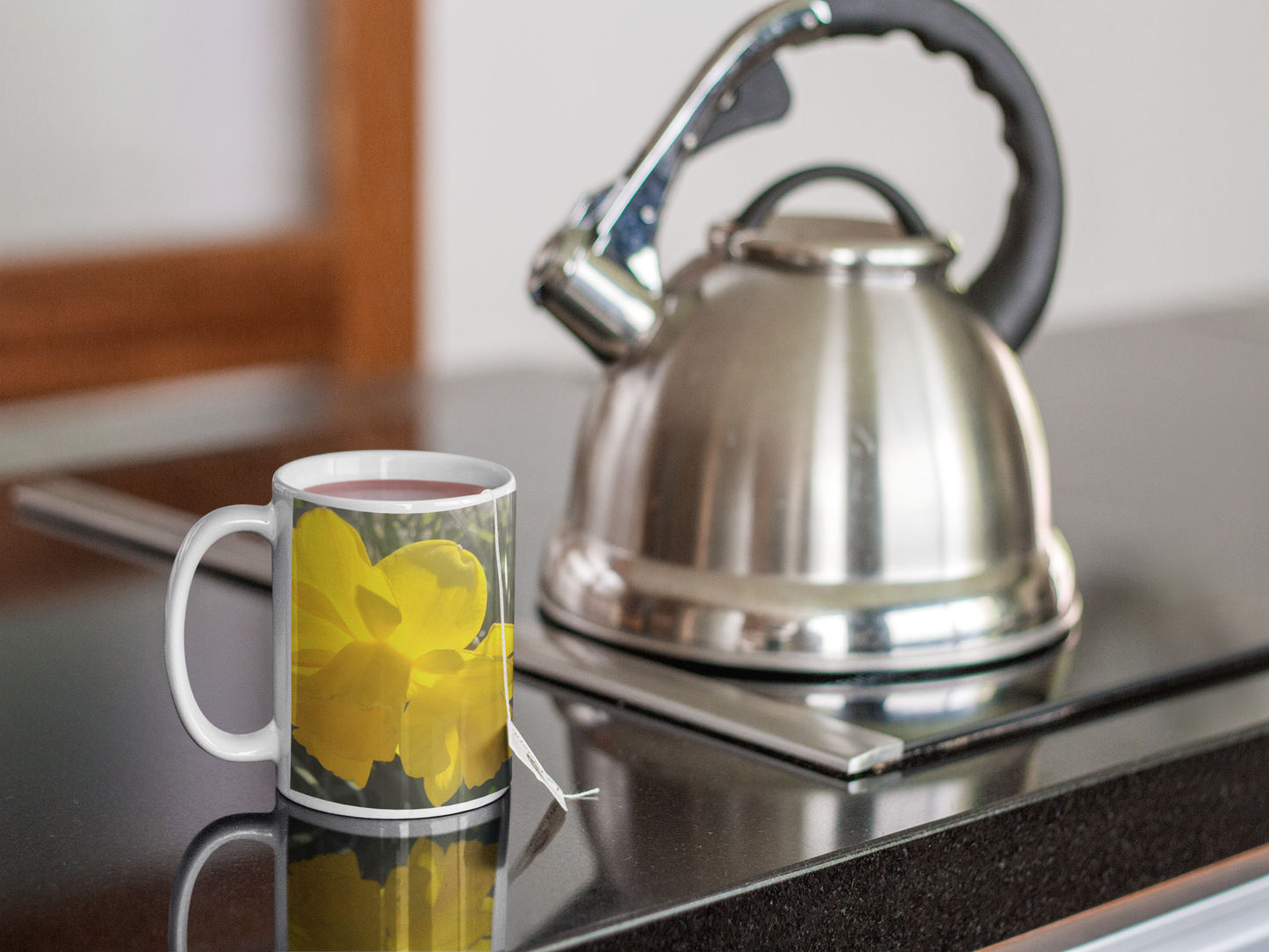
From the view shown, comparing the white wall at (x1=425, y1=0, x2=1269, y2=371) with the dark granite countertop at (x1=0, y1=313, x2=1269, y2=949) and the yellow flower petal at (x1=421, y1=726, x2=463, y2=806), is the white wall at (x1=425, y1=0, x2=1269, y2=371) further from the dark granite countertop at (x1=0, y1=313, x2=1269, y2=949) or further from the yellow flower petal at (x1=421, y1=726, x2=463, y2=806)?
the yellow flower petal at (x1=421, y1=726, x2=463, y2=806)

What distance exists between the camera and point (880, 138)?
144 inches

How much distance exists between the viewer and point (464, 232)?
3.03 m

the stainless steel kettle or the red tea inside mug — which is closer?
the red tea inside mug

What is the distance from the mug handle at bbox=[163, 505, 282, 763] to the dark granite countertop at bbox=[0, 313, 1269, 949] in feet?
0.06

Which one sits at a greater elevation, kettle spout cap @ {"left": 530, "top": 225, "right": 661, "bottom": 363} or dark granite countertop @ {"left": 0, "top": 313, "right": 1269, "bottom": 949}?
kettle spout cap @ {"left": 530, "top": 225, "right": 661, "bottom": 363}

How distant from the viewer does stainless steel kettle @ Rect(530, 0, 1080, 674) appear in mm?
654

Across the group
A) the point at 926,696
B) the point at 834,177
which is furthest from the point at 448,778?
the point at 834,177

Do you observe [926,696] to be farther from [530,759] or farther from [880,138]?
[880,138]

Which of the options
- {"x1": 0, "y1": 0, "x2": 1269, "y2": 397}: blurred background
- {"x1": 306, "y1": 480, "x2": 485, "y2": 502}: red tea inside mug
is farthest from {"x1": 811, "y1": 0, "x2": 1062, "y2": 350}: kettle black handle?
{"x1": 0, "y1": 0, "x2": 1269, "y2": 397}: blurred background

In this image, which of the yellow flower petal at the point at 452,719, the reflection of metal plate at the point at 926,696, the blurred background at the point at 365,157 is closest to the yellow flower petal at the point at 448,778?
the yellow flower petal at the point at 452,719

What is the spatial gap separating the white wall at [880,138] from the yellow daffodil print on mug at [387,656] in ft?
5.30

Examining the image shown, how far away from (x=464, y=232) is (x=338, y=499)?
259cm

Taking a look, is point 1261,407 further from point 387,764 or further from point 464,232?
point 464,232

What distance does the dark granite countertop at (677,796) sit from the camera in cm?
46
